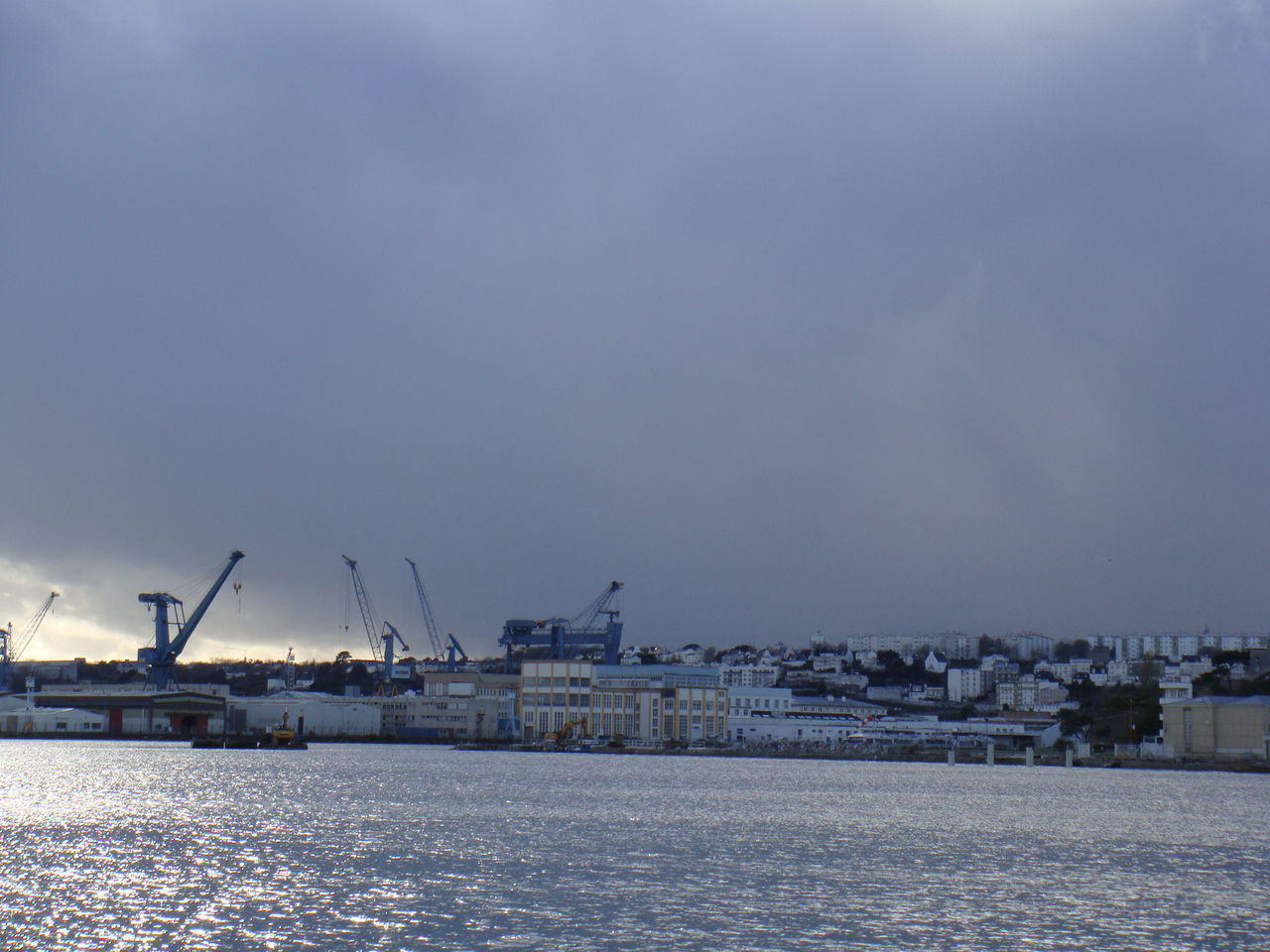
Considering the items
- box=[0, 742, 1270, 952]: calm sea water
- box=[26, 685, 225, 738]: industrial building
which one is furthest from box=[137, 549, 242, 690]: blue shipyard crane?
box=[0, 742, 1270, 952]: calm sea water

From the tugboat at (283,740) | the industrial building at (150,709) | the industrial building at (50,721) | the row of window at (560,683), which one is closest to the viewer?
the tugboat at (283,740)

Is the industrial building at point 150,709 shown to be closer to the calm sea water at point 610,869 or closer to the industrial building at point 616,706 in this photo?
the industrial building at point 616,706

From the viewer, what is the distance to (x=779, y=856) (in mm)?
27188

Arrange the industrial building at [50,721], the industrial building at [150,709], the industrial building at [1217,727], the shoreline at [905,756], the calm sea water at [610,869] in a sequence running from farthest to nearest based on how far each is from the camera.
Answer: the industrial building at [50,721] < the industrial building at [150,709] < the industrial building at [1217,727] < the shoreline at [905,756] < the calm sea water at [610,869]

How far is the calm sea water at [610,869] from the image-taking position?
18203mm

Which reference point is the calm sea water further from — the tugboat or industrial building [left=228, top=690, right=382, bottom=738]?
industrial building [left=228, top=690, right=382, bottom=738]

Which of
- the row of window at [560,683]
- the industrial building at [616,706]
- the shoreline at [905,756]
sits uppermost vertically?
the row of window at [560,683]

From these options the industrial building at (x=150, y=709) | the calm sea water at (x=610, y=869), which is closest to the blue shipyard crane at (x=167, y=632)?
the industrial building at (x=150, y=709)

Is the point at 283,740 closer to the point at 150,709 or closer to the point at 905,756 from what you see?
the point at 150,709

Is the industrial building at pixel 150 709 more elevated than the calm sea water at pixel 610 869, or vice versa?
the calm sea water at pixel 610 869

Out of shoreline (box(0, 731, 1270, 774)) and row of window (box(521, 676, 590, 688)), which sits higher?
row of window (box(521, 676, 590, 688))

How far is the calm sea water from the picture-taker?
18.2 metres

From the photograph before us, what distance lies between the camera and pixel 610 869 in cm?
2431

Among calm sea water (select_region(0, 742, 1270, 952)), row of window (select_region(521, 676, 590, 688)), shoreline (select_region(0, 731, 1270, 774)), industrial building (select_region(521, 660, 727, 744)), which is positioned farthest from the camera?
row of window (select_region(521, 676, 590, 688))
